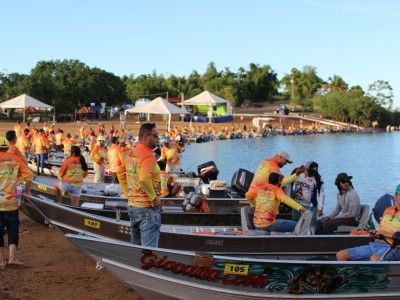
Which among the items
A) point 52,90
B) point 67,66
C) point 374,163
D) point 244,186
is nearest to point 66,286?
point 244,186

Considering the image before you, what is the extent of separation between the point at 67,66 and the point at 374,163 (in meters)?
46.5

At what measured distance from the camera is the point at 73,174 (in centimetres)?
1288

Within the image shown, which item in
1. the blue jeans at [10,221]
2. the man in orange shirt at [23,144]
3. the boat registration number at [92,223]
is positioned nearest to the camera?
the blue jeans at [10,221]

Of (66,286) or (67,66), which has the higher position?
(67,66)

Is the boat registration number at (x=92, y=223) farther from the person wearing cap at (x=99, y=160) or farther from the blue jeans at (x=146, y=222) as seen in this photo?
the person wearing cap at (x=99, y=160)

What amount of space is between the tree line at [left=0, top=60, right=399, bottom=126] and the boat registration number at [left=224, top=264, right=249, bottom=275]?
6271cm

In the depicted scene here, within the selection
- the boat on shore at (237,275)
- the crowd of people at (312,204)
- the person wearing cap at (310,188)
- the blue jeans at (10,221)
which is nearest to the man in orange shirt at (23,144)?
the crowd of people at (312,204)

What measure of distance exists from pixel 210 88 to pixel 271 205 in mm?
106065

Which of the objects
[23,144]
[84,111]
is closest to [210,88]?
[84,111]

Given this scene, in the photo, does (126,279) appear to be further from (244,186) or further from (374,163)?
(374,163)

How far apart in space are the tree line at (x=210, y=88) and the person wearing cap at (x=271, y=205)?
200 ft

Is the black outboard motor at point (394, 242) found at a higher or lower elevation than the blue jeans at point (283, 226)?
higher

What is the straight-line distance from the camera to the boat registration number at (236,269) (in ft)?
25.2

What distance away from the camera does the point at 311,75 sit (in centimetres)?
13925
